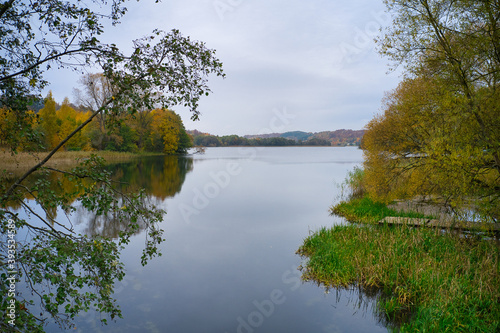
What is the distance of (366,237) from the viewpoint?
10.6 meters

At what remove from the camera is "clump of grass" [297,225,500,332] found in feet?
20.9

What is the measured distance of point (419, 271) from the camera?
7.91 meters

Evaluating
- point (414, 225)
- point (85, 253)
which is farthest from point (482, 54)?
point (85, 253)

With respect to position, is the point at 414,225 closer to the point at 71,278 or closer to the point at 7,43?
the point at 71,278

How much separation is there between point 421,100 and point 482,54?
8.48 ft

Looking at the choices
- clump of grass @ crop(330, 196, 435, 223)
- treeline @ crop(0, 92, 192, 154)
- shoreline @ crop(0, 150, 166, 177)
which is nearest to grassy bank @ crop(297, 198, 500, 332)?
clump of grass @ crop(330, 196, 435, 223)

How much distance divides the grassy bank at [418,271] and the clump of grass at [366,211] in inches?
106

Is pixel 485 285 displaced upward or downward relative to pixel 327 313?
upward

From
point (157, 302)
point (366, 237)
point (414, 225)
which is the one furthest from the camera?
point (414, 225)

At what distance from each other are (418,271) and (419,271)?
28 mm

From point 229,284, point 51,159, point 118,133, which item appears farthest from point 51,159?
point 229,284

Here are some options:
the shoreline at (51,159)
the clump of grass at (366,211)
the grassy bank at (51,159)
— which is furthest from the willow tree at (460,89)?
the grassy bank at (51,159)

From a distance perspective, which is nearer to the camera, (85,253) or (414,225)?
(85,253)

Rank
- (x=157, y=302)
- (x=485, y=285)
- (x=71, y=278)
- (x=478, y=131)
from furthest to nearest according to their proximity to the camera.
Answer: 1. (x=478, y=131)
2. (x=157, y=302)
3. (x=485, y=285)
4. (x=71, y=278)
